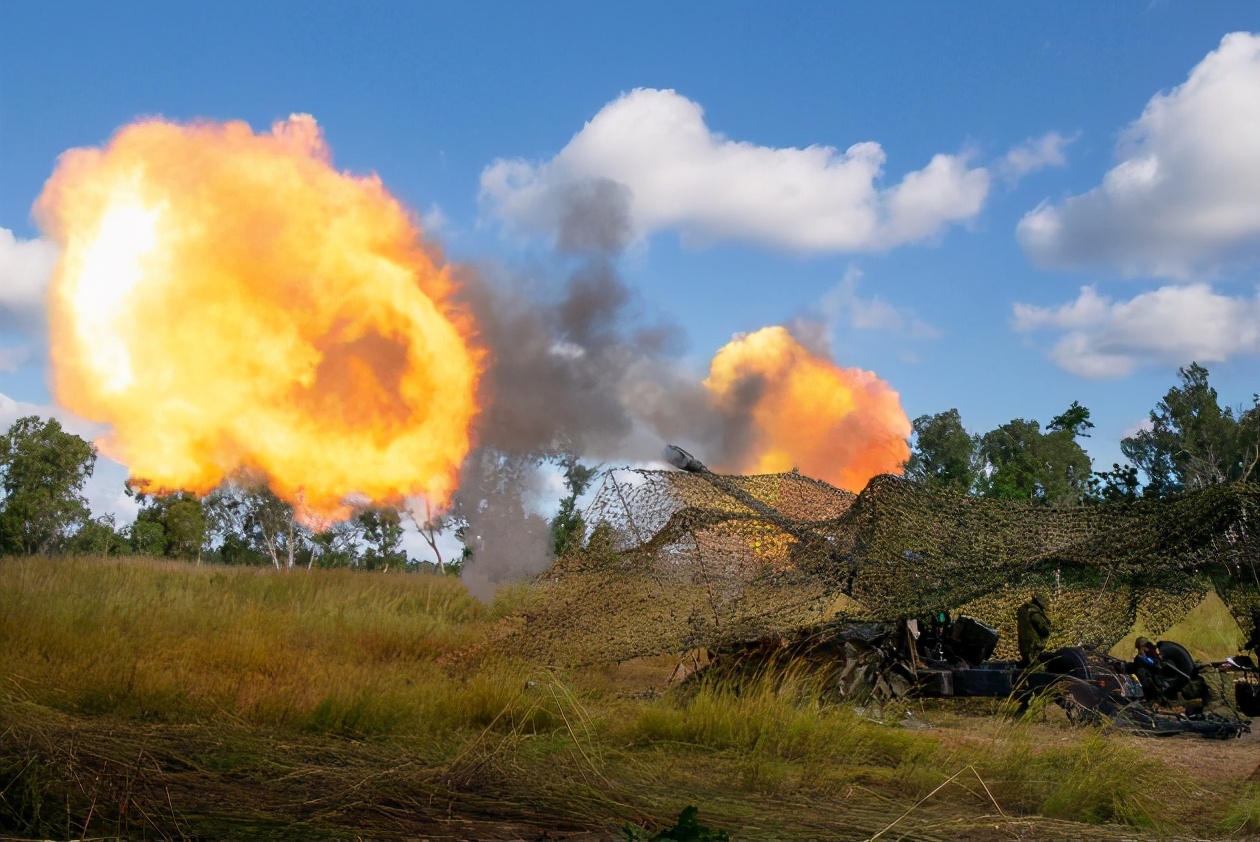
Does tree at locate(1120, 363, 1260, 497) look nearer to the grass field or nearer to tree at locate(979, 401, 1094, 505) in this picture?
tree at locate(979, 401, 1094, 505)

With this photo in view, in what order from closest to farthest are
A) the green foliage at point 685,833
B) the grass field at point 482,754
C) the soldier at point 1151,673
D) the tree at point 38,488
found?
the green foliage at point 685,833 < the grass field at point 482,754 < the soldier at point 1151,673 < the tree at point 38,488

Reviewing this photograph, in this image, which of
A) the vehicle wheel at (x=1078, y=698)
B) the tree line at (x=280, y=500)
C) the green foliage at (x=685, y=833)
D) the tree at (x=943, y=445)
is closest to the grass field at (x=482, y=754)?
the green foliage at (x=685, y=833)

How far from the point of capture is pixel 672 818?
5.35 m

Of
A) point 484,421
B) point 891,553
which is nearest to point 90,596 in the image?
point 484,421

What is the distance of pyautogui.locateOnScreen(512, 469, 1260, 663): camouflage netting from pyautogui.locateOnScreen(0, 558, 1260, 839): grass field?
69 cm

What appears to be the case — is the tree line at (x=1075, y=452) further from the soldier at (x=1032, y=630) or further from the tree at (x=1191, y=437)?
the soldier at (x=1032, y=630)

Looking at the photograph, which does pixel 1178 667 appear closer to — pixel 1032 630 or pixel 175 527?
pixel 1032 630

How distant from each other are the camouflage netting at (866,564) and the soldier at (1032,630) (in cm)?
22

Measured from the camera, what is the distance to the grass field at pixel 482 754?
5312mm

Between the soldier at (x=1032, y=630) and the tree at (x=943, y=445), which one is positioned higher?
the tree at (x=943, y=445)

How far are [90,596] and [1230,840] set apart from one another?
44.5 feet

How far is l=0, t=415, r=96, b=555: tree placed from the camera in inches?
1474

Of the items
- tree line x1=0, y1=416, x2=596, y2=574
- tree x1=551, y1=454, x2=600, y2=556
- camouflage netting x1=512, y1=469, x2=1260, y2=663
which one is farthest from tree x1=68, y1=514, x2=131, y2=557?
camouflage netting x1=512, y1=469, x2=1260, y2=663

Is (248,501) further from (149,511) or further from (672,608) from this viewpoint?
(672,608)
